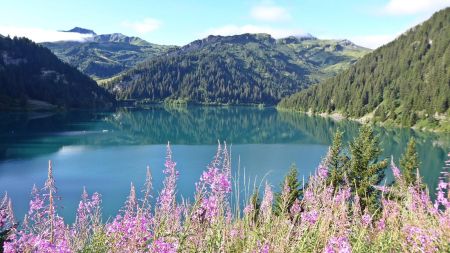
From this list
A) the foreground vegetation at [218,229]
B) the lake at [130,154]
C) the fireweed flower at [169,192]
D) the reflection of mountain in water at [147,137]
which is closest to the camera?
the foreground vegetation at [218,229]

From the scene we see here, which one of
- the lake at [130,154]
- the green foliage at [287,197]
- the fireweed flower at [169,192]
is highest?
the fireweed flower at [169,192]

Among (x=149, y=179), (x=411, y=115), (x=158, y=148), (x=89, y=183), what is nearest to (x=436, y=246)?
(x=149, y=179)

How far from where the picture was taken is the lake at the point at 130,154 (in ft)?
155

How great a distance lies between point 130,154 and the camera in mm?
78000

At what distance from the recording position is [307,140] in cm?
10444

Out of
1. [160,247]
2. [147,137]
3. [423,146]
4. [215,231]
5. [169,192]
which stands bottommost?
[147,137]

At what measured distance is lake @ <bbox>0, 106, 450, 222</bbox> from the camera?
4722 cm

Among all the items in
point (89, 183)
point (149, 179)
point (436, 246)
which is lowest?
point (89, 183)

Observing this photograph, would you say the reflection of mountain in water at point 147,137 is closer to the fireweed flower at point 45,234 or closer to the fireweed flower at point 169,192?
the fireweed flower at point 169,192

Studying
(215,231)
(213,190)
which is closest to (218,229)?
(215,231)

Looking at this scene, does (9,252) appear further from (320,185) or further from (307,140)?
(307,140)

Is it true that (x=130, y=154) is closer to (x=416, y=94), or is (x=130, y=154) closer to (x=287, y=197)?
(x=287, y=197)

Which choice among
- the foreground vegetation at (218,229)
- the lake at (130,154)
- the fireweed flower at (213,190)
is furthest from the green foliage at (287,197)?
the lake at (130,154)

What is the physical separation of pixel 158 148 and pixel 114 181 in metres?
37.2
